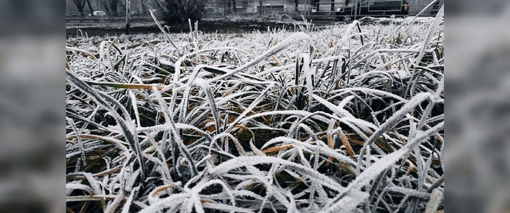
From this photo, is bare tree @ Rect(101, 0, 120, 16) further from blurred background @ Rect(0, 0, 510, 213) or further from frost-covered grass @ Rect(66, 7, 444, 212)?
blurred background @ Rect(0, 0, 510, 213)

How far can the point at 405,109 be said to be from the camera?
0.25 meters

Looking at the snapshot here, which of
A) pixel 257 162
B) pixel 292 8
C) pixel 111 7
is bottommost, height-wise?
pixel 257 162

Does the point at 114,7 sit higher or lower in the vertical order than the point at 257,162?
higher

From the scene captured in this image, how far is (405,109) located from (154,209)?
21 centimetres

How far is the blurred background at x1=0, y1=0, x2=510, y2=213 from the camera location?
7.7 inches
